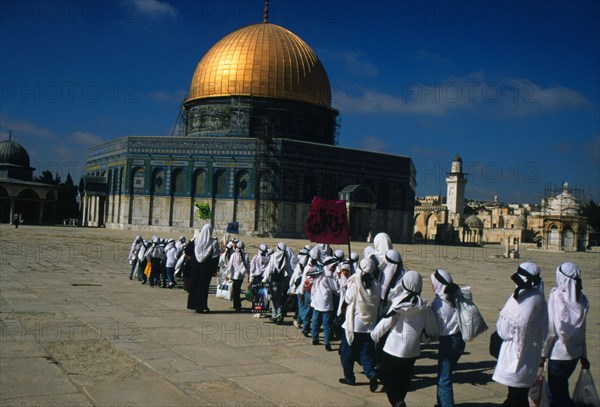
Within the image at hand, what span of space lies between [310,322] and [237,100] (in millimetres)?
37176

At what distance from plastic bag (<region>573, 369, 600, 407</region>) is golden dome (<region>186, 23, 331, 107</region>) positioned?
4126 cm

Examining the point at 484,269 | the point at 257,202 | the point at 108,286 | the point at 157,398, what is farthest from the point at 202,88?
the point at 157,398

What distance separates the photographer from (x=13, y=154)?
5288 cm

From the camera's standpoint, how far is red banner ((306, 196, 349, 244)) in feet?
31.4

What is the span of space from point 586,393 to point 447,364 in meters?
1.16

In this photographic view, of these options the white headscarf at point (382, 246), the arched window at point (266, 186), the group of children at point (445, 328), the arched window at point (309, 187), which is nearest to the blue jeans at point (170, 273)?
the group of children at point (445, 328)

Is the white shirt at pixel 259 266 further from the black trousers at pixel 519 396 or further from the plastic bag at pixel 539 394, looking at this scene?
the plastic bag at pixel 539 394

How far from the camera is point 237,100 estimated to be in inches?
1770

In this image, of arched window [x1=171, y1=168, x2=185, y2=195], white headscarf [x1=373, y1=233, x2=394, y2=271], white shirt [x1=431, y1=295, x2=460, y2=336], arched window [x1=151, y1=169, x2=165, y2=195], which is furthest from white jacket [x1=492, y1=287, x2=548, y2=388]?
arched window [x1=151, y1=169, x2=165, y2=195]

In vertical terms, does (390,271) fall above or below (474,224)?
below

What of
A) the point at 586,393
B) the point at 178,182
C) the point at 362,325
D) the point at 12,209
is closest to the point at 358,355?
the point at 362,325

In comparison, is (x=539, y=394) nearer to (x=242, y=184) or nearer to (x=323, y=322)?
(x=323, y=322)

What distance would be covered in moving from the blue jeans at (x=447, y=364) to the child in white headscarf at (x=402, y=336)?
0.49ft

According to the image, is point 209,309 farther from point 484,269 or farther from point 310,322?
point 484,269
